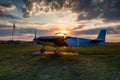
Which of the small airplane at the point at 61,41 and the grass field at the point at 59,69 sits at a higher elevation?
the small airplane at the point at 61,41

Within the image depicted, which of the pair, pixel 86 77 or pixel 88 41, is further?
pixel 88 41

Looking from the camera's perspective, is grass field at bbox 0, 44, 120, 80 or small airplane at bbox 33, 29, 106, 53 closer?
grass field at bbox 0, 44, 120, 80

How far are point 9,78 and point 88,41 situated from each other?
84.4 feet

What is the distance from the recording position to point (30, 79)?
1210 cm

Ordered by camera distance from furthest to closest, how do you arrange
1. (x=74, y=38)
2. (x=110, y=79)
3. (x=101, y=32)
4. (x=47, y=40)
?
(x=101, y=32) → (x=74, y=38) → (x=47, y=40) → (x=110, y=79)

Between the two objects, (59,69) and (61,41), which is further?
(61,41)

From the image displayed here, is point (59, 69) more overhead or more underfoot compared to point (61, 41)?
more underfoot

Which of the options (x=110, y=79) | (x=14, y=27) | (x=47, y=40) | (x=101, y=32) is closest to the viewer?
(x=110, y=79)

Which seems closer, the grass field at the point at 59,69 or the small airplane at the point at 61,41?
the grass field at the point at 59,69

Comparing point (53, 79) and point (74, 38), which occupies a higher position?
point (74, 38)

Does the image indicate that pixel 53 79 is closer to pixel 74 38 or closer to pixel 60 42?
pixel 60 42

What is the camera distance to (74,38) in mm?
34844

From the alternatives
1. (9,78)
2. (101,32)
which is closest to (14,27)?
(101,32)

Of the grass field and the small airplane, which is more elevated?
the small airplane
